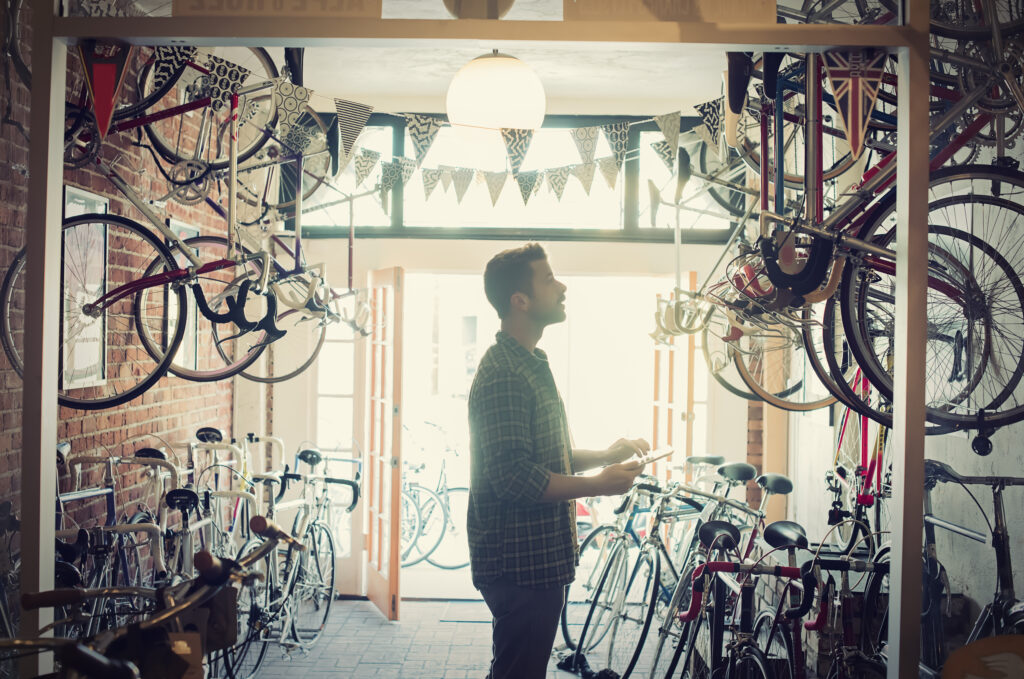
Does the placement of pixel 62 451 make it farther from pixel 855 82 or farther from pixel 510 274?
pixel 855 82

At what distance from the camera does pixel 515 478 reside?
1.96 m

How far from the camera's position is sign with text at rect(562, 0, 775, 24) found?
5.82 ft

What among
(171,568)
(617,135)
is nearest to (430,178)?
(617,135)

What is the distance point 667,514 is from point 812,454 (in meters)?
1.55

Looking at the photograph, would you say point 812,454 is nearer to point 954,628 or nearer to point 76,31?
point 954,628

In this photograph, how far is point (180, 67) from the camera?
281 cm

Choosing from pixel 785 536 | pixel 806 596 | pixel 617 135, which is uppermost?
pixel 617 135

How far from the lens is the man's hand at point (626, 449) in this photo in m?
2.50

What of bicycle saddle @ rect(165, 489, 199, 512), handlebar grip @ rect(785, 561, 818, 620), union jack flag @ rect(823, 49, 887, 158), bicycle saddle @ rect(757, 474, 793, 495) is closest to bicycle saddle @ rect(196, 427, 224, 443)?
bicycle saddle @ rect(165, 489, 199, 512)

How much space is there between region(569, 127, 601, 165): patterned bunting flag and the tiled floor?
8.54ft

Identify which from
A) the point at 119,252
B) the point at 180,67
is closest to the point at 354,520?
the point at 119,252

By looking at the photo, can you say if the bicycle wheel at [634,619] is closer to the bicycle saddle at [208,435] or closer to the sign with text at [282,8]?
the bicycle saddle at [208,435]

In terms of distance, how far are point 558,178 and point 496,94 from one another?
166cm

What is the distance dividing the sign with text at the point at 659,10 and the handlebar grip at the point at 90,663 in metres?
1.53
